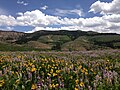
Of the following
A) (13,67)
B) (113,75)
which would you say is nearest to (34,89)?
(113,75)

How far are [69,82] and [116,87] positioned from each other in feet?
6.73

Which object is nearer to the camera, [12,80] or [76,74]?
[12,80]

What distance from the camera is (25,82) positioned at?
9.61m

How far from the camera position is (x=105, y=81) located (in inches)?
368

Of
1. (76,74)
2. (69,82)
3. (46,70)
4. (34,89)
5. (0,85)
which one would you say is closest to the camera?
(34,89)

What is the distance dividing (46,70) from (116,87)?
13.4 ft

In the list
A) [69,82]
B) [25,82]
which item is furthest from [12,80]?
[69,82]

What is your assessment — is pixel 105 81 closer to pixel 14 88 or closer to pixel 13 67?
pixel 14 88

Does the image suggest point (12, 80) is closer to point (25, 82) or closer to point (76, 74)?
point (25, 82)

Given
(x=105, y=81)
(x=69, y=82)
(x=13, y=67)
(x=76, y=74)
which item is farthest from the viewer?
(x=13, y=67)

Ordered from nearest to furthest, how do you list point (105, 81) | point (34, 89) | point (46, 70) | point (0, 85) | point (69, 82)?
point (34, 89), point (0, 85), point (105, 81), point (69, 82), point (46, 70)

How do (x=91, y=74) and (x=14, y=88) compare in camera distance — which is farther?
(x=91, y=74)

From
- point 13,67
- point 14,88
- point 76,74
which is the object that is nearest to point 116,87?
point 76,74

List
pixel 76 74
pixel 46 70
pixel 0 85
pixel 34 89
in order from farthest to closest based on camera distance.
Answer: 1. pixel 46 70
2. pixel 76 74
3. pixel 0 85
4. pixel 34 89
